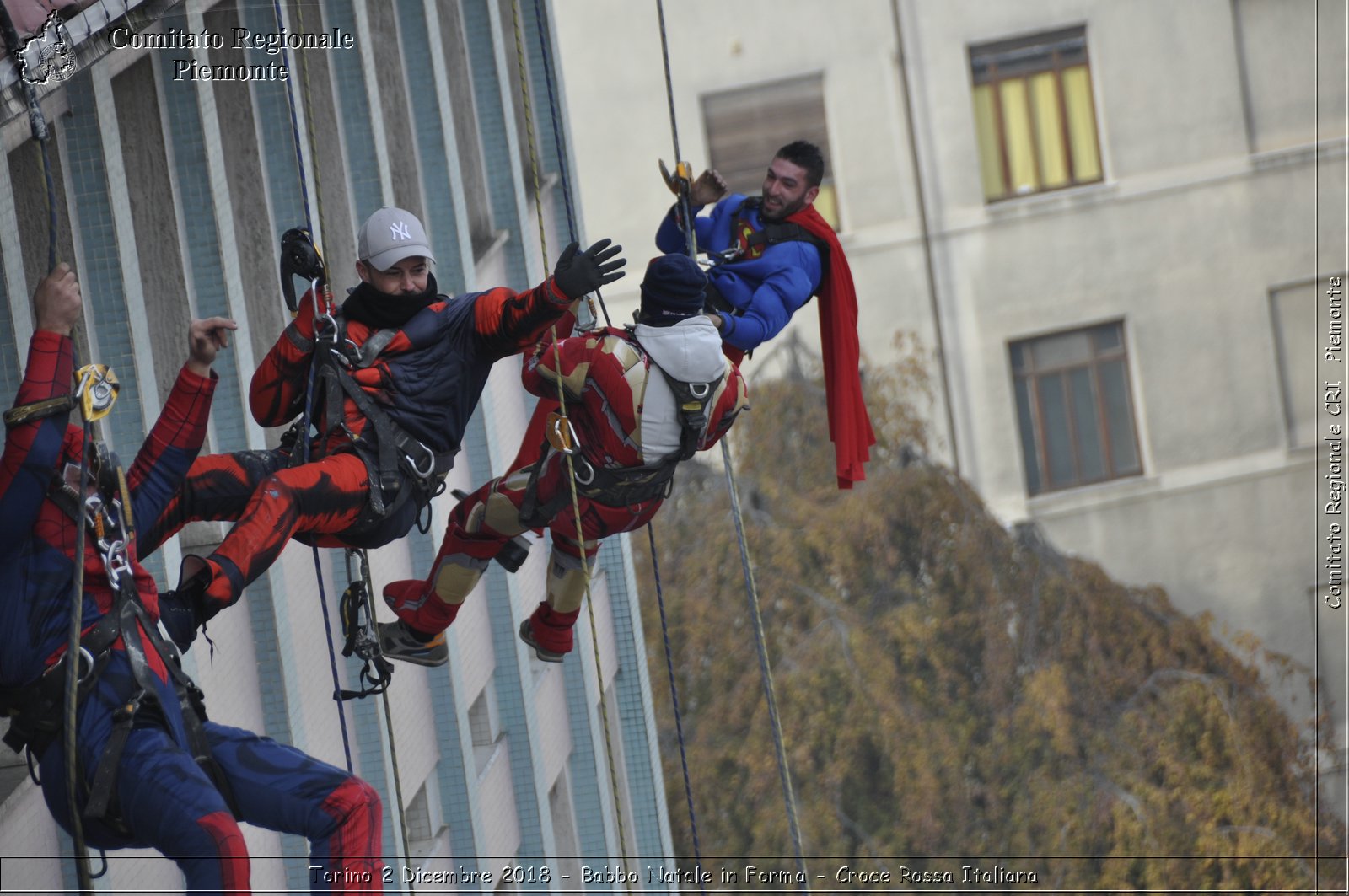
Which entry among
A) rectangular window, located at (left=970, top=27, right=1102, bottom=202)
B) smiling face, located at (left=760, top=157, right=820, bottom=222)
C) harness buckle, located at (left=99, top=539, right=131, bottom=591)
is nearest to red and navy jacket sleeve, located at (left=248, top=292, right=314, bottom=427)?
harness buckle, located at (left=99, top=539, right=131, bottom=591)

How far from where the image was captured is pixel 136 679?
4.13 meters

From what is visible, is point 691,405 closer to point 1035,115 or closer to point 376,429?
point 376,429

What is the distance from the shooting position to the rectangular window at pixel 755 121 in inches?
731

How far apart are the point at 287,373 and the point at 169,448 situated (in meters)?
0.86

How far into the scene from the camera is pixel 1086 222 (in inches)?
739

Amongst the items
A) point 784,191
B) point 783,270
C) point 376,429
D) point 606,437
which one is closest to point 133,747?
point 376,429

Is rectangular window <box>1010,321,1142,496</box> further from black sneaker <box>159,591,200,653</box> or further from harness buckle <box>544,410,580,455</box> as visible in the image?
black sneaker <box>159,591,200,653</box>

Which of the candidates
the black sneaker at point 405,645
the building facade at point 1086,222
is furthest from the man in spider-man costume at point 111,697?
the building facade at point 1086,222

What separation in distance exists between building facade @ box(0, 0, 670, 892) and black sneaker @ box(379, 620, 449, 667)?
1.13ft

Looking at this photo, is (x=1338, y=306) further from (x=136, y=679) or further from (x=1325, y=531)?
(x=136, y=679)

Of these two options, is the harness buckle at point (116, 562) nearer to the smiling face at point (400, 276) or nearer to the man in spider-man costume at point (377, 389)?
the man in spider-man costume at point (377, 389)

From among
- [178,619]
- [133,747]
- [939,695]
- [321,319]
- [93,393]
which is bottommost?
[939,695]

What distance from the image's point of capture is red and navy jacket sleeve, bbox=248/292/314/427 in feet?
17.3

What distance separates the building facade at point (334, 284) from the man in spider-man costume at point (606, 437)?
43 centimetres
